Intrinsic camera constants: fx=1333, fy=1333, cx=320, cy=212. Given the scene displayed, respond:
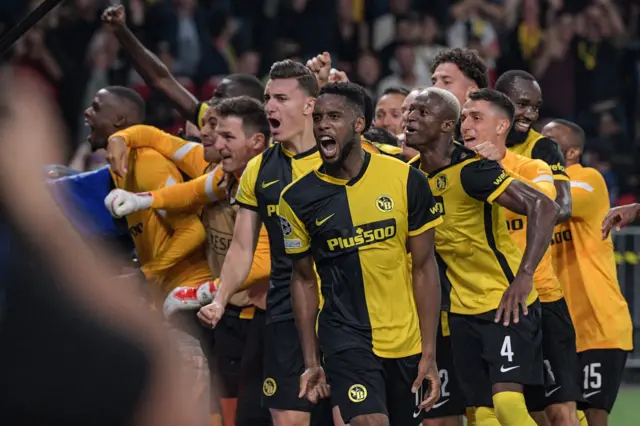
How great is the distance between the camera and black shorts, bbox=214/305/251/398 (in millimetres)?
7285

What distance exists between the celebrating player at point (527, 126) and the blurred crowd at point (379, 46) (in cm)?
524

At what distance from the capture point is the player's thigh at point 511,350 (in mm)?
6410

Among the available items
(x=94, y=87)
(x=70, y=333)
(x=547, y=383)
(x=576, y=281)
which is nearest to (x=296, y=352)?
(x=547, y=383)

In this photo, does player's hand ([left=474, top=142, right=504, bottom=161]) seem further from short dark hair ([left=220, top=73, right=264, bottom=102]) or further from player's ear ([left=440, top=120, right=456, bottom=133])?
short dark hair ([left=220, top=73, right=264, bottom=102])

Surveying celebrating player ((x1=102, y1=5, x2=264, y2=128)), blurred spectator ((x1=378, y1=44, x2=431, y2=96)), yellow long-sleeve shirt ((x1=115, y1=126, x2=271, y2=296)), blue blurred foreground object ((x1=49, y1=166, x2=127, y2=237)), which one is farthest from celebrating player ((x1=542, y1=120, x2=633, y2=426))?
blurred spectator ((x1=378, y1=44, x2=431, y2=96))

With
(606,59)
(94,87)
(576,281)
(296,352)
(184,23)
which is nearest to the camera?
(296,352)

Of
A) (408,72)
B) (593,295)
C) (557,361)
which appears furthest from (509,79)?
(408,72)

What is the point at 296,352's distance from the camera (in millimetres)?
6289

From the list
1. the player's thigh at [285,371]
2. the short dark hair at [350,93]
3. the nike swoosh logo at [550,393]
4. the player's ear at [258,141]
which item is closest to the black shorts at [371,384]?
the player's thigh at [285,371]

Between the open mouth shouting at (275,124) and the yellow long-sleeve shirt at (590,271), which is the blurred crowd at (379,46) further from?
the open mouth shouting at (275,124)

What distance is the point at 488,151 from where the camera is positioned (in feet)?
20.5

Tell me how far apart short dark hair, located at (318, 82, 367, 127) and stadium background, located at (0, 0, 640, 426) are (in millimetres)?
6156

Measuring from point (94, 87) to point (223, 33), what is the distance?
161 cm

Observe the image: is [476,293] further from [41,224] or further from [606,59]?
[606,59]
